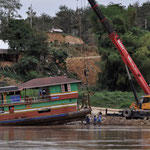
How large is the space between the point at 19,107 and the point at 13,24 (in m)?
33.0

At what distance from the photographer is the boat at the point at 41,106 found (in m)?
36.7

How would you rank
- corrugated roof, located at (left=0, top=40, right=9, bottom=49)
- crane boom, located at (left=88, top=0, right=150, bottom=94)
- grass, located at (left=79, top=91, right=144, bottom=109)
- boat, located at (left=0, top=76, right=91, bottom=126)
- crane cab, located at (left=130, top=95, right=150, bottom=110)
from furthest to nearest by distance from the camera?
corrugated roof, located at (left=0, top=40, right=9, bottom=49) < grass, located at (left=79, top=91, right=144, bottom=109) < crane boom, located at (left=88, top=0, right=150, bottom=94) < crane cab, located at (left=130, top=95, right=150, bottom=110) < boat, located at (left=0, top=76, right=91, bottom=126)

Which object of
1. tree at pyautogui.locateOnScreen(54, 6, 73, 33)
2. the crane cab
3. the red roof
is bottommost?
the crane cab

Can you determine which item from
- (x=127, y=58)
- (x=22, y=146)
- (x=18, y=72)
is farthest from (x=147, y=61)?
(x=22, y=146)

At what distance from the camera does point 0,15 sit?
7556 centimetres

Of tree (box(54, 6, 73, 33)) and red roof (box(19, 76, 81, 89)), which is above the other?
tree (box(54, 6, 73, 33))

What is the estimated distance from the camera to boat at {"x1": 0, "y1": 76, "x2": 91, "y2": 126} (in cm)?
3669

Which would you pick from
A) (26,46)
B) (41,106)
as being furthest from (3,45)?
(41,106)

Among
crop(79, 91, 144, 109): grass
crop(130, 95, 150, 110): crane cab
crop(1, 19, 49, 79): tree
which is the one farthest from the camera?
crop(1, 19, 49, 79): tree

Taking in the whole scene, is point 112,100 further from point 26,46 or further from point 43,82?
point 26,46

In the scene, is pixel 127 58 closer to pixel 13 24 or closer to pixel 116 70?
pixel 116 70

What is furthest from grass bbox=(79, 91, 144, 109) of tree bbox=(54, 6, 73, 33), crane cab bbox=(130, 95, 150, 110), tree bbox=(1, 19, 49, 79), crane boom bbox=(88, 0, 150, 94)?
tree bbox=(54, 6, 73, 33)

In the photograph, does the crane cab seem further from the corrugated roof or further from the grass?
the corrugated roof

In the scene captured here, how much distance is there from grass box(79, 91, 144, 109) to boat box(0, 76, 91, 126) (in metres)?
12.4
